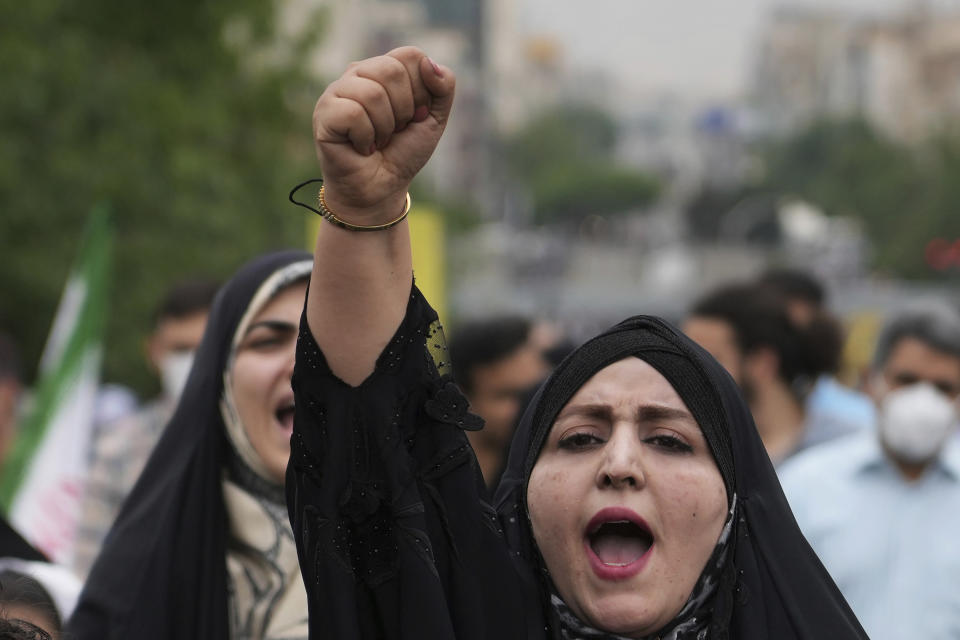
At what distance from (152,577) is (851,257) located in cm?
5148

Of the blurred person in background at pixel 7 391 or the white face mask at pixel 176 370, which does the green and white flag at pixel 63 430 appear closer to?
the blurred person in background at pixel 7 391

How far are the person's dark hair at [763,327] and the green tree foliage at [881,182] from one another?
145ft

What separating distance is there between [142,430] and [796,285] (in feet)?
9.38

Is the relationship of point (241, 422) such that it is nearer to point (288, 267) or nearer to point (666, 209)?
point (288, 267)

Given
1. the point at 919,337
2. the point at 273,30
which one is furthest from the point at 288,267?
the point at 273,30

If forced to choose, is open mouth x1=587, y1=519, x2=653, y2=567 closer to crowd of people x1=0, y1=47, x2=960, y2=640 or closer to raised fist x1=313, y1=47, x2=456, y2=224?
crowd of people x1=0, y1=47, x2=960, y2=640

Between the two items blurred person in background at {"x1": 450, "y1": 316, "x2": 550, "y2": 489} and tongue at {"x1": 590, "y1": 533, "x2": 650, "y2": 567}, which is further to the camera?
blurred person in background at {"x1": 450, "y1": 316, "x2": 550, "y2": 489}

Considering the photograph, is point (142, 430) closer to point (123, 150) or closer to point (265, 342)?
point (265, 342)

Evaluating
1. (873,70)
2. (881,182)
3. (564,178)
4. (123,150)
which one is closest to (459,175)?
(564,178)

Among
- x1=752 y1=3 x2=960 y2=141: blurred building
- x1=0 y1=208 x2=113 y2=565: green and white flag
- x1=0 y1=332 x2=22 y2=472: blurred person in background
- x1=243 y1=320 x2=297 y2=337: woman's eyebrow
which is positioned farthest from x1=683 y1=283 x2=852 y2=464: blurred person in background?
x1=752 y1=3 x2=960 y2=141: blurred building

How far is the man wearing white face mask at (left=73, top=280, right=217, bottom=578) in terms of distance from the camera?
5262mm

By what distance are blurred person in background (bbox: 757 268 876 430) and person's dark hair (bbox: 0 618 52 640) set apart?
12.8 feet

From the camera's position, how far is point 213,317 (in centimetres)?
373

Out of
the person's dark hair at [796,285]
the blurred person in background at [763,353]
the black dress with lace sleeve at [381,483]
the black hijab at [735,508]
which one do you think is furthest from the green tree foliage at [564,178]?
the black dress with lace sleeve at [381,483]
